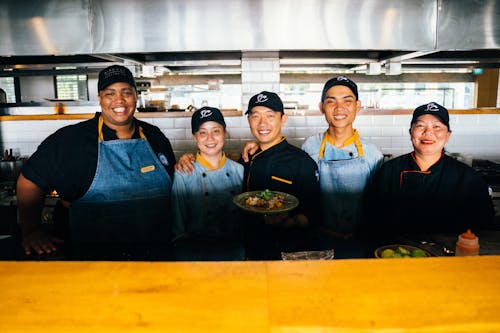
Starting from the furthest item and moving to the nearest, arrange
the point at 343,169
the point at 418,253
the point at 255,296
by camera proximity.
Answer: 1. the point at 343,169
2. the point at 418,253
3. the point at 255,296

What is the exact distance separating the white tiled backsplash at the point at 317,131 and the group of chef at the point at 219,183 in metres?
1.77

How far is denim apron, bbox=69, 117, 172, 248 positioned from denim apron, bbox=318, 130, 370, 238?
3.37 feet

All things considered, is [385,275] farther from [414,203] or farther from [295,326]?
[414,203]

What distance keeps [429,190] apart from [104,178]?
1846 mm

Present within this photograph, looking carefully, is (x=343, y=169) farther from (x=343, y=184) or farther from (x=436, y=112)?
(x=436, y=112)

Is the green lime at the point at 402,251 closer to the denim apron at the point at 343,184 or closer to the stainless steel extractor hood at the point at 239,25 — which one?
the denim apron at the point at 343,184

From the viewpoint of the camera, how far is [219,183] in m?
2.09

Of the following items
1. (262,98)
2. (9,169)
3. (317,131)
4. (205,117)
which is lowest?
(9,169)

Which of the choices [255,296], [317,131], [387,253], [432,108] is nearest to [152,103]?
[317,131]

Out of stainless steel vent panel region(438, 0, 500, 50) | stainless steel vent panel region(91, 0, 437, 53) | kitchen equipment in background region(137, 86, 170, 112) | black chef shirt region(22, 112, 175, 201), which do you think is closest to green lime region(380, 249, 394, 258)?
black chef shirt region(22, 112, 175, 201)

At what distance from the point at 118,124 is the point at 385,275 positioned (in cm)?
179

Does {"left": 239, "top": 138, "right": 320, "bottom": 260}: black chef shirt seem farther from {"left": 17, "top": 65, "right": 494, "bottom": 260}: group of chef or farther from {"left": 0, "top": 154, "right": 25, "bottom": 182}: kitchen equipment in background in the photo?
{"left": 0, "top": 154, "right": 25, "bottom": 182}: kitchen equipment in background

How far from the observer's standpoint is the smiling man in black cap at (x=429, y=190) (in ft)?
6.38

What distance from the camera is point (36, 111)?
619 centimetres
